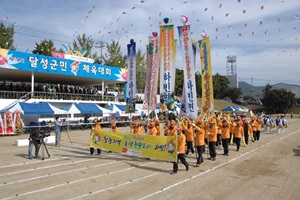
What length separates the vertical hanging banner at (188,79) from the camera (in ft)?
37.6

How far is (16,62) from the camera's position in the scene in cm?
2525

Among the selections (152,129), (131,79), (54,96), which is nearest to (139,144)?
(152,129)

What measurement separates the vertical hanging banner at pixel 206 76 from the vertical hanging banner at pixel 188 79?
1.10 meters

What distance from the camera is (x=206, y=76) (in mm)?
12742

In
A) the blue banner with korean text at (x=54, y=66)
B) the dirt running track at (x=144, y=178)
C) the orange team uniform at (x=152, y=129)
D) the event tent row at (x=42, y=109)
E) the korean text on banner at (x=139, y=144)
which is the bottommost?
the dirt running track at (x=144, y=178)

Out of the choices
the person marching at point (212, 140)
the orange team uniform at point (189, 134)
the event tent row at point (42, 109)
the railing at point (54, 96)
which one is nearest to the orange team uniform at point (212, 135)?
the person marching at point (212, 140)

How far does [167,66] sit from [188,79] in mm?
2283

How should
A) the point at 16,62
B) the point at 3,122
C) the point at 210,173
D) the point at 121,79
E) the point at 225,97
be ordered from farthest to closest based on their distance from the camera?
1. the point at 225,97
2. the point at 121,79
3. the point at 16,62
4. the point at 3,122
5. the point at 210,173

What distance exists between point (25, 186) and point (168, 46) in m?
9.06

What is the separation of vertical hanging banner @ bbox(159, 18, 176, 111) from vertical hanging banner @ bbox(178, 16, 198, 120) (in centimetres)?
156

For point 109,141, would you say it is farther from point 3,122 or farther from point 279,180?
point 3,122

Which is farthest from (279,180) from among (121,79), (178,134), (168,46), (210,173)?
(121,79)

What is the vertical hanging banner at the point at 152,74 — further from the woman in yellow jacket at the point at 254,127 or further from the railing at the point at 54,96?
the railing at the point at 54,96

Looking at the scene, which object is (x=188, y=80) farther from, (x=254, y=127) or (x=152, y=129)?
(x=254, y=127)
